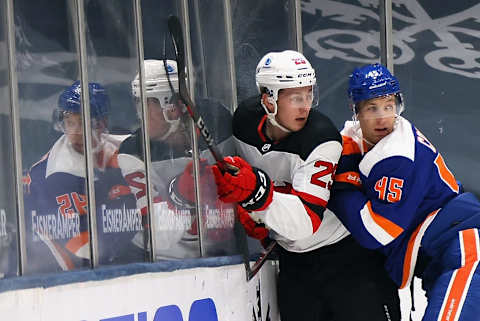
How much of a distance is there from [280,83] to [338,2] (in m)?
3.19

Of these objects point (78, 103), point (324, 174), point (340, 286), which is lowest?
point (340, 286)

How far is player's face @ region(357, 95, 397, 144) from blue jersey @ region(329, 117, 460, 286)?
1.4 inches

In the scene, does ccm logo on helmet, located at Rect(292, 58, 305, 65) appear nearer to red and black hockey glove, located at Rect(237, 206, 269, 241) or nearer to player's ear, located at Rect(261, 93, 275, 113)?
player's ear, located at Rect(261, 93, 275, 113)

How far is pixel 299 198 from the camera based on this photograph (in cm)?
281

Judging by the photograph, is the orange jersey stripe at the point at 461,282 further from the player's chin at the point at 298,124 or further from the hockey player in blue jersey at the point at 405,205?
the player's chin at the point at 298,124

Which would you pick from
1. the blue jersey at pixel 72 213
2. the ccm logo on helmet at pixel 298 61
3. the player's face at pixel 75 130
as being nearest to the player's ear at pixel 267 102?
the ccm logo on helmet at pixel 298 61

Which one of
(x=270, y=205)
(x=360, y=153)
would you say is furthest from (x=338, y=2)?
(x=270, y=205)

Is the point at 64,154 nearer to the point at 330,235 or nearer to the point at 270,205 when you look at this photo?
the point at 270,205

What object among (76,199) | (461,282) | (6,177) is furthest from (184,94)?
(461,282)

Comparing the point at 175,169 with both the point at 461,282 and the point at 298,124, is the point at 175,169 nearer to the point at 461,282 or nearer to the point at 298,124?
the point at 298,124

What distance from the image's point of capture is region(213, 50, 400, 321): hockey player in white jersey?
278 cm

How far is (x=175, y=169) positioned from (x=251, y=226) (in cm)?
40

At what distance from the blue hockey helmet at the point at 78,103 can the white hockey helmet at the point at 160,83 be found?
16 cm

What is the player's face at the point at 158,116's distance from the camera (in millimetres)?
2734
